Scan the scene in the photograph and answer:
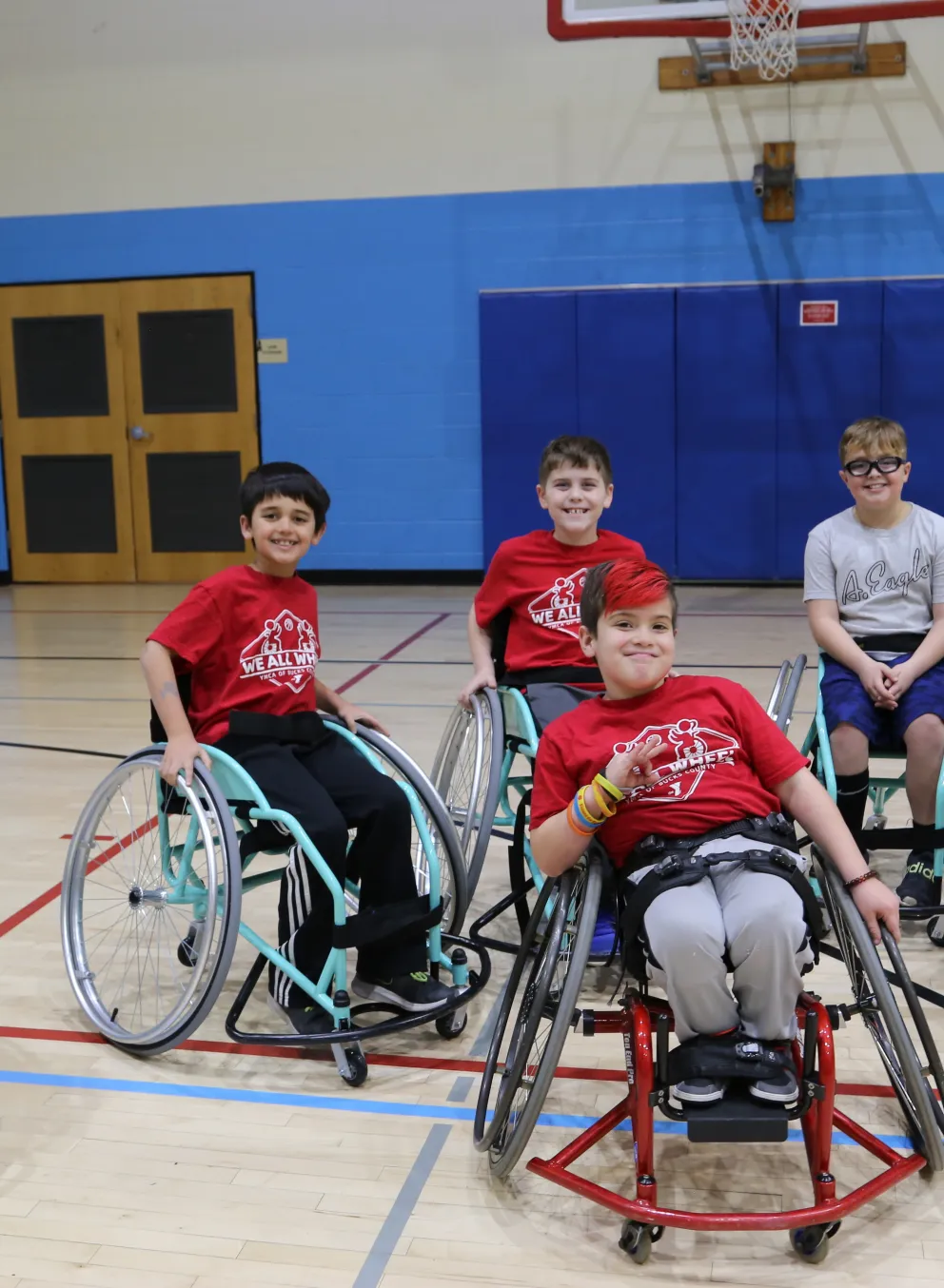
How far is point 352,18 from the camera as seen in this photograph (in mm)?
6656

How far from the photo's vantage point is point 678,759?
1.64m

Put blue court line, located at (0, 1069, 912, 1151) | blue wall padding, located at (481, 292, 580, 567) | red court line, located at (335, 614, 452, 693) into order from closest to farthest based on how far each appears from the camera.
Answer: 1. blue court line, located at (0, 1069, 912, 1151)
2. red court line, located at (335, 614, 452, 693)
3. blue wall padding, located at (481, 292, 580, 567)

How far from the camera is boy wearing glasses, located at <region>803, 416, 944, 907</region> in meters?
2.38

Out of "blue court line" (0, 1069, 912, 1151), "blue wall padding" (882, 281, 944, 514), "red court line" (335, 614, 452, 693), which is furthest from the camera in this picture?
"blue wall padding" (882, 281, 944, 514)

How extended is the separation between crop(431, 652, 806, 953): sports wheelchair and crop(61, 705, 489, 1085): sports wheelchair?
0.28 feet

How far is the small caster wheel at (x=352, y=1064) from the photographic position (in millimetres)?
1884

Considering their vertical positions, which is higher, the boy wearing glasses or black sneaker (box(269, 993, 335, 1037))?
Answer: the boy wearing glasses

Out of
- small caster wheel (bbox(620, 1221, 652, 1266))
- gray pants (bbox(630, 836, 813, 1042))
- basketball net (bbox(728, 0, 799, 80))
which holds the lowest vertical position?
small caster wheel (bbox(620, 1221, 652, 1266))

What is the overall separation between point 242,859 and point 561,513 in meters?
0.98

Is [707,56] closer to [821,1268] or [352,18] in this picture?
[352,18]

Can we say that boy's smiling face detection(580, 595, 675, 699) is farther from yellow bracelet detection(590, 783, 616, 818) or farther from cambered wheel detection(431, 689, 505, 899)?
cambered wheel detection(431, 689, 505, 899)

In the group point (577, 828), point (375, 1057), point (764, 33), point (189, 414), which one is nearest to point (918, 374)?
point (764, 33)

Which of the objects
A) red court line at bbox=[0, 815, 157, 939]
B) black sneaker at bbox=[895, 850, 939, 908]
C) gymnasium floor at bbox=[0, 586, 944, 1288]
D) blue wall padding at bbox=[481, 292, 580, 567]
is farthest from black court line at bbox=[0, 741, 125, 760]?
blue wall padding at bbox=[481, 292, 580, 567]

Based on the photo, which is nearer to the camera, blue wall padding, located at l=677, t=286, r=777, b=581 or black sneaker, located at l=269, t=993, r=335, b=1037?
black sneaker, located at l=269, t=993, r=335, b=1037
